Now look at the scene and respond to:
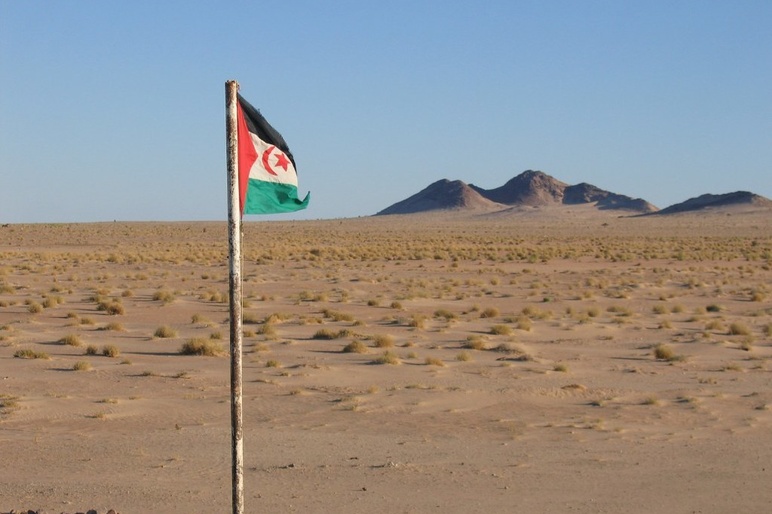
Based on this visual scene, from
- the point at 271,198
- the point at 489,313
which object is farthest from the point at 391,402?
the point at 489,313

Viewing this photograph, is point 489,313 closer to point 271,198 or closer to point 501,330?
point 501,330

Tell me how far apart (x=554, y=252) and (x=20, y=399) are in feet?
188

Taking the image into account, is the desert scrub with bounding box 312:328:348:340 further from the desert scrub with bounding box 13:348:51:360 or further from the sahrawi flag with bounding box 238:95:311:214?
the sahrawi flag with bounding box 238:95:311:214

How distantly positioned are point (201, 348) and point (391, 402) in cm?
639

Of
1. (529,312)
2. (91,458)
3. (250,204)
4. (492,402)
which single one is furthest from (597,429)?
(529,312)

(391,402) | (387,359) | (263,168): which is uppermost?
(263,168)

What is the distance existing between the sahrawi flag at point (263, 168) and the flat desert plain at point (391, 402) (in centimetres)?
357

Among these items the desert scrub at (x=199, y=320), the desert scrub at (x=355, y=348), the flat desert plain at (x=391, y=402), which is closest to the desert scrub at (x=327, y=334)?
the flat desert plain at (x=391, y=402)

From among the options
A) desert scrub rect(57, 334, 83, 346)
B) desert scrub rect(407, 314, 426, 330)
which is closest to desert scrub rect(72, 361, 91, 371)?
desert scrub rect(57, 334, 83, 346)

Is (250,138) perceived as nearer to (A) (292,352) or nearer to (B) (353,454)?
(B) (353,454)

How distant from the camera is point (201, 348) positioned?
21.6 metres

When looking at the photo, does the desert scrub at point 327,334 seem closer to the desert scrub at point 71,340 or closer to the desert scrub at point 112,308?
the desert scrub at point 71,340

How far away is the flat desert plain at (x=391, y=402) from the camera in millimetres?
11094

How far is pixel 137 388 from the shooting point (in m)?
17.7
